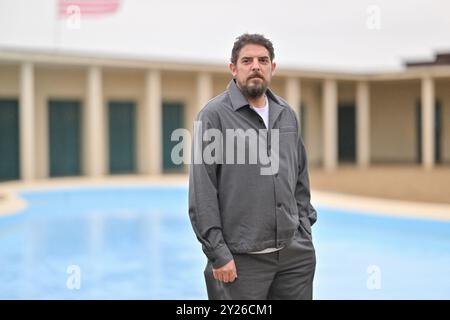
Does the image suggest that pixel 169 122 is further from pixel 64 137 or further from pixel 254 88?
pixel 254 88

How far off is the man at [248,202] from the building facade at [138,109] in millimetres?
13610

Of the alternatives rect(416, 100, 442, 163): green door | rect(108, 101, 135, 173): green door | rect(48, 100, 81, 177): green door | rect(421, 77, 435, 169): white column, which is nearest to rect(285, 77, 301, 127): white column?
rect(421, 77, 435, 169): white column

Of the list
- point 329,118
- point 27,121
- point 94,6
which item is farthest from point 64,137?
point 329,118

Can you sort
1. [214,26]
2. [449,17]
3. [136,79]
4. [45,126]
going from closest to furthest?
[45,126] < [136,79] < [449,17] < [214,26]

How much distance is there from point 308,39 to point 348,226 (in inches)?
598

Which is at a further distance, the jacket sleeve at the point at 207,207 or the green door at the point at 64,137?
the green door at the point at 64,137

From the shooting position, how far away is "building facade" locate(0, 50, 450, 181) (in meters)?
16.4

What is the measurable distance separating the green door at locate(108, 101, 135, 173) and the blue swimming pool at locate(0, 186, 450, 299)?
6442 millimetres

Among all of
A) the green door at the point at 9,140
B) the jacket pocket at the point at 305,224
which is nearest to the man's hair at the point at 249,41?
the jacket pocket at the point at 305,224

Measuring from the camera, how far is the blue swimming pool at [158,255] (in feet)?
19.9

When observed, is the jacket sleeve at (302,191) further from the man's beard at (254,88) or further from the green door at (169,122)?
the green door at (169,122)

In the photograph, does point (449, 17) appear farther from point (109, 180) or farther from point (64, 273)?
point (64, 273)

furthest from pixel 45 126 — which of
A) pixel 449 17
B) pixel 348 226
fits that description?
pixel 449 17

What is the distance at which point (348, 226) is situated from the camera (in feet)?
33.4
